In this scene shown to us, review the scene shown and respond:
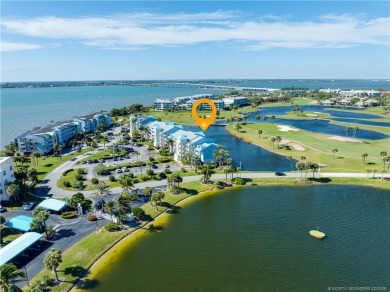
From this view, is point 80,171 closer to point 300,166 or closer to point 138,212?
point 138,212

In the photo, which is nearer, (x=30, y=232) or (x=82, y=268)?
(x=82, y=268)

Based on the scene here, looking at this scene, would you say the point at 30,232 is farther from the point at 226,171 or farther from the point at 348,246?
the point at 348,246

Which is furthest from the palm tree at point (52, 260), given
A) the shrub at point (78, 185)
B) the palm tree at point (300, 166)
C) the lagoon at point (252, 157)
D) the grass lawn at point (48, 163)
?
the palm tree at point (300, 166)

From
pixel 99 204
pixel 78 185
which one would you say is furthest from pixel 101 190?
pixel 78 185

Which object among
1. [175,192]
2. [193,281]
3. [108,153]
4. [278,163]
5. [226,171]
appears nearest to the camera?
[193,281]

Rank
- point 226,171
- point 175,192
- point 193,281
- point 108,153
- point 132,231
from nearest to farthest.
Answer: point 193,281, point 132,231, point 175,192, point 226,171, point 108,153

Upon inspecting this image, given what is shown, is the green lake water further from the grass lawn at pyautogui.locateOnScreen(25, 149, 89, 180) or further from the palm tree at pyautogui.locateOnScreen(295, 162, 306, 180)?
the grass lawn at pyautogui.locateOnScreen(25, 149, 89, 180)

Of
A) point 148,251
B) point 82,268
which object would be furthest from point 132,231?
point 82,268

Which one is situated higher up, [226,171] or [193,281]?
[226,171]
